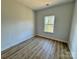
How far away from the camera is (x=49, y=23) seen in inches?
213

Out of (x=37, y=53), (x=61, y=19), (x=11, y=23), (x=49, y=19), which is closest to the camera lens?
(x=37, y=53)

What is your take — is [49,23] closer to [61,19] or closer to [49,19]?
[49,19]

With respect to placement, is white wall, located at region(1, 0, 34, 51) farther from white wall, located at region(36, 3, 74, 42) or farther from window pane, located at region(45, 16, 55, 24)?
white wall, located at region(36, 3, 74, 42)

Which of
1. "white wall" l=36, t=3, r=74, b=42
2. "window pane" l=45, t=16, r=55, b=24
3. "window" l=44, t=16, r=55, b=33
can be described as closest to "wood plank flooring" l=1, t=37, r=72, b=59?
"white wall" l=36, t=3, r=74, b=42

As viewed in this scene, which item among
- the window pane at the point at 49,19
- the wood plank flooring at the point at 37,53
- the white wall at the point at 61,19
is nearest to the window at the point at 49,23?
the window pane at the point at 49,19

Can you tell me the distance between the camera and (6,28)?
3.26 m

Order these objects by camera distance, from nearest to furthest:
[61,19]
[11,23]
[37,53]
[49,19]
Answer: [37,53], [11,23], [61,19], [49,19]

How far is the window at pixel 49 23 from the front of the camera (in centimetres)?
515

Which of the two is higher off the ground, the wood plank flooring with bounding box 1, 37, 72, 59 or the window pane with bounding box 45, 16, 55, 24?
the window pane with bounding box 45, 16, 55, 24

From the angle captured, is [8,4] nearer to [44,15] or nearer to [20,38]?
[20,38]

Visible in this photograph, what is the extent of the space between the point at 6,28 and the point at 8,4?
3.93ft

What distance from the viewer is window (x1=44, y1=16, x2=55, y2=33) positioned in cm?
515

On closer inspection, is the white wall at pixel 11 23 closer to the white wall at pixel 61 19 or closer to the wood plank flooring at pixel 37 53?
the wood plank flooring at pixel 37 53

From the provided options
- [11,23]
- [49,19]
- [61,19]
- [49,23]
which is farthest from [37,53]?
[49,19]
